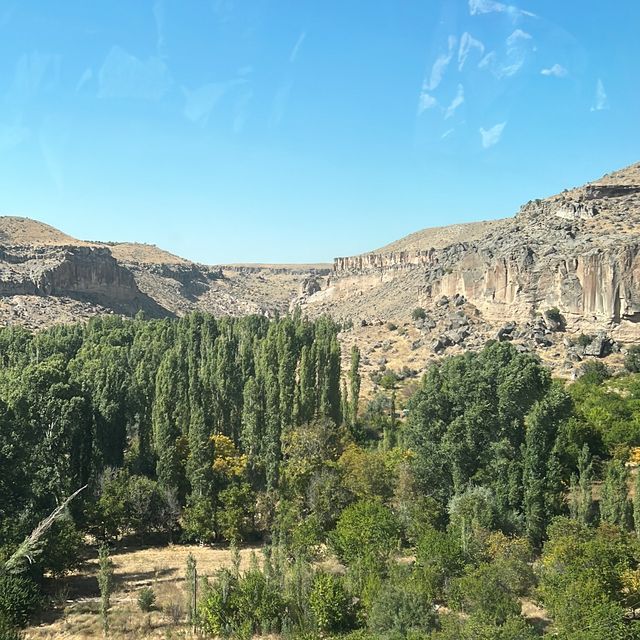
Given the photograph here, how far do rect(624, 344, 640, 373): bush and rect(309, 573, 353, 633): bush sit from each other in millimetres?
44105

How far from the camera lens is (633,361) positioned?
51969mm

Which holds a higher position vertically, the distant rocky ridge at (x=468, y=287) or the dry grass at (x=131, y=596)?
the distant rocky ridge at (x=468, y=287)

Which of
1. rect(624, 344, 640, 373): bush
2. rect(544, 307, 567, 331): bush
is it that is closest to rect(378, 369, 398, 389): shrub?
rect(544, 307, 567, 331): bush

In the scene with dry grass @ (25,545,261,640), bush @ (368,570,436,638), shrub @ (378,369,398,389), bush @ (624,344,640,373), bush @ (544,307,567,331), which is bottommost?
dry grass @ (25,545,261,640)

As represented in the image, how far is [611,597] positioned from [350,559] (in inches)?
347

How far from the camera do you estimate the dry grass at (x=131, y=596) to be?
17.4m

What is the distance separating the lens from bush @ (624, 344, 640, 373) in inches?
2037

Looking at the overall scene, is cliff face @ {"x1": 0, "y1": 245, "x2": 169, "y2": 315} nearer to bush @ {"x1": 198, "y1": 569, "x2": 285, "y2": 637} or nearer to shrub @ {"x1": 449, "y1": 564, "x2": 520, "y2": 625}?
bush @ {"x1": 198, "y1": 569, "x2": 285, "y2": 637}

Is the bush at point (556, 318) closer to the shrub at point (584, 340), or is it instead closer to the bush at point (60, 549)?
the shrub at point (584, 340)

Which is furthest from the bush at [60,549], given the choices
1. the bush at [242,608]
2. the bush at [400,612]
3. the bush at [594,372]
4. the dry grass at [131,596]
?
the bush at [594,372]

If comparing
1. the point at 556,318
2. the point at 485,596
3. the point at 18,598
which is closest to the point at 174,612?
the point at 18,598

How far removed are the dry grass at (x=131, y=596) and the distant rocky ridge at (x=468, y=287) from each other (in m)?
42.9

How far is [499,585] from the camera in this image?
17.5m

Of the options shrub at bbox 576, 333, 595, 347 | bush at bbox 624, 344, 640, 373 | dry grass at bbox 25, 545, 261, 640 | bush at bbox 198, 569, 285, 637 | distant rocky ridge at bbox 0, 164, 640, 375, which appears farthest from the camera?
distant rocky ridge at bbox 0, 164, 640, 375
